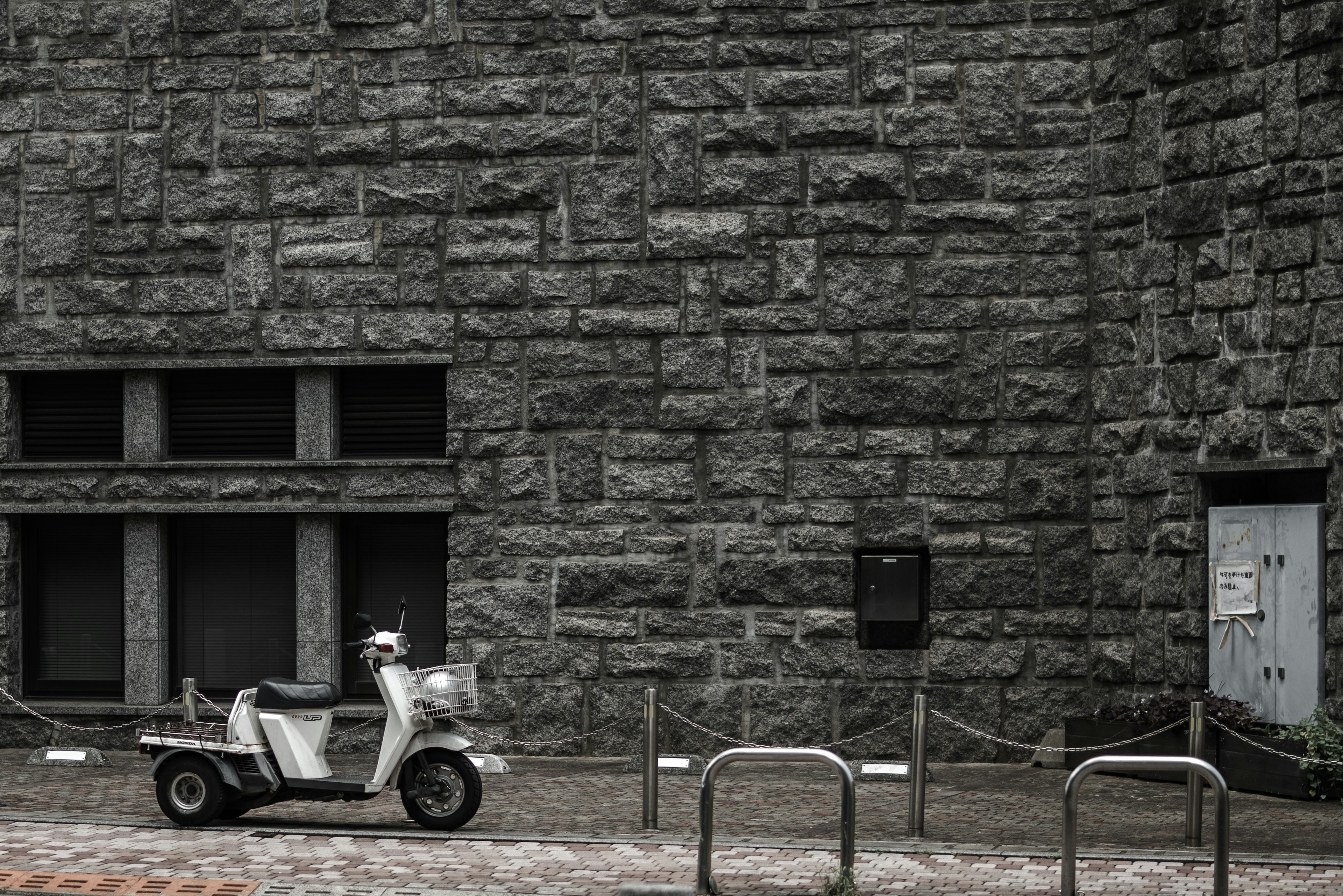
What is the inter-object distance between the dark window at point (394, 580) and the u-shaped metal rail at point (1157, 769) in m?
7.33

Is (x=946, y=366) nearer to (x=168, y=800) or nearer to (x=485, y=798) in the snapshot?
(x=485, y=798)

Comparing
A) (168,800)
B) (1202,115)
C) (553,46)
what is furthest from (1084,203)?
(168,800)

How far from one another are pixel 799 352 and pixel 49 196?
6.08 meters

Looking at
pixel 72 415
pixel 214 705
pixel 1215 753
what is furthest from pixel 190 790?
pixel 1215 753

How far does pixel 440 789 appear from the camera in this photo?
1005 centimetres

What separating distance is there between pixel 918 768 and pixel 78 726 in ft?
23.8

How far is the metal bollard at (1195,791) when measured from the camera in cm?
951

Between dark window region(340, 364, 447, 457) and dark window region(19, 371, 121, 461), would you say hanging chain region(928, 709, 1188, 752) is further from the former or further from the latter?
dark window region(19, 371, 121, 461)

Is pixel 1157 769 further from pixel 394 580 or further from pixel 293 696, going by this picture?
pixel 394 580

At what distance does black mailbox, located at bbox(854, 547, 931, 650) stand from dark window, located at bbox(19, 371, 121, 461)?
6.04 metres

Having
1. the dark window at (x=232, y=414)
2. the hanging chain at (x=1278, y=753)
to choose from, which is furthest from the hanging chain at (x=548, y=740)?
the hanging chain at (x=1278, y=753)

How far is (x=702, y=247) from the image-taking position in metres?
13.5

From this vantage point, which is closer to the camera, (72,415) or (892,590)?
(892,590)

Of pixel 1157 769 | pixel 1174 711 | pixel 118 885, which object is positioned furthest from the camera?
pixel 1174 711
